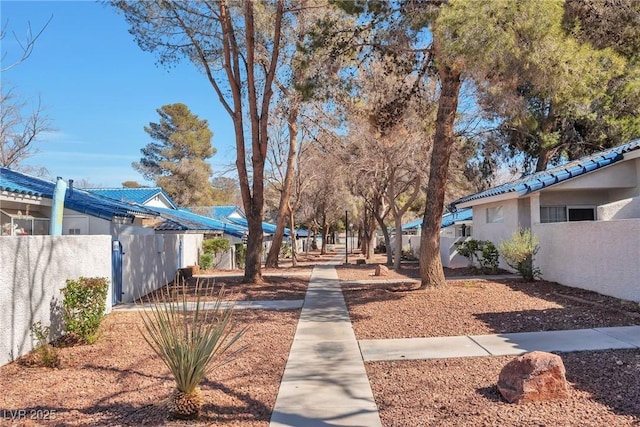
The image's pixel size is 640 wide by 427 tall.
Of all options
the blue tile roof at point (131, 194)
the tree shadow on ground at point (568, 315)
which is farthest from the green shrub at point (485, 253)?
the blue tile roof at point (131, 194)

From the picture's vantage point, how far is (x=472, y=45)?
1001 centimetres

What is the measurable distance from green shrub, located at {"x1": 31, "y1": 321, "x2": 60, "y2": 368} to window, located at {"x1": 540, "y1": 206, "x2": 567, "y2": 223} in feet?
47.7

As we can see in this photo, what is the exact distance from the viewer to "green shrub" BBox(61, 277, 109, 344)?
27.1 ft

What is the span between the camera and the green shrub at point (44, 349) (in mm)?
7094

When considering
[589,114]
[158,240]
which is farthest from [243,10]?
[589,114]

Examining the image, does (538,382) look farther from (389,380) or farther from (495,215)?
(495,215)

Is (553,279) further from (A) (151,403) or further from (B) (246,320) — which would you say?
(A) (151,403)

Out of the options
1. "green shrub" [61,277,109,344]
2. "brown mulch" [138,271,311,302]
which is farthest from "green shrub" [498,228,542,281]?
"green shrub" [61,277,109,344]

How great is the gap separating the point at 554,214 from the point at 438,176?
5.87m

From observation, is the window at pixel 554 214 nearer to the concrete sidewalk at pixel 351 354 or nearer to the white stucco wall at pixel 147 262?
the concrete sidewalk at pixel 351 354

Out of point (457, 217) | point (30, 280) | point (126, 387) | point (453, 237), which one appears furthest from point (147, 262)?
point (457, 217)

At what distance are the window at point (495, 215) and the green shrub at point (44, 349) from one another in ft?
53.0

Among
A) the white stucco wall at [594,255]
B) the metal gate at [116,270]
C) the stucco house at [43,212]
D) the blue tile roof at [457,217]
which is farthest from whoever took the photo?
the blue tile roof at [457,217]

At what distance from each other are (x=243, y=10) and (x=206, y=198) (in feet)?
131
